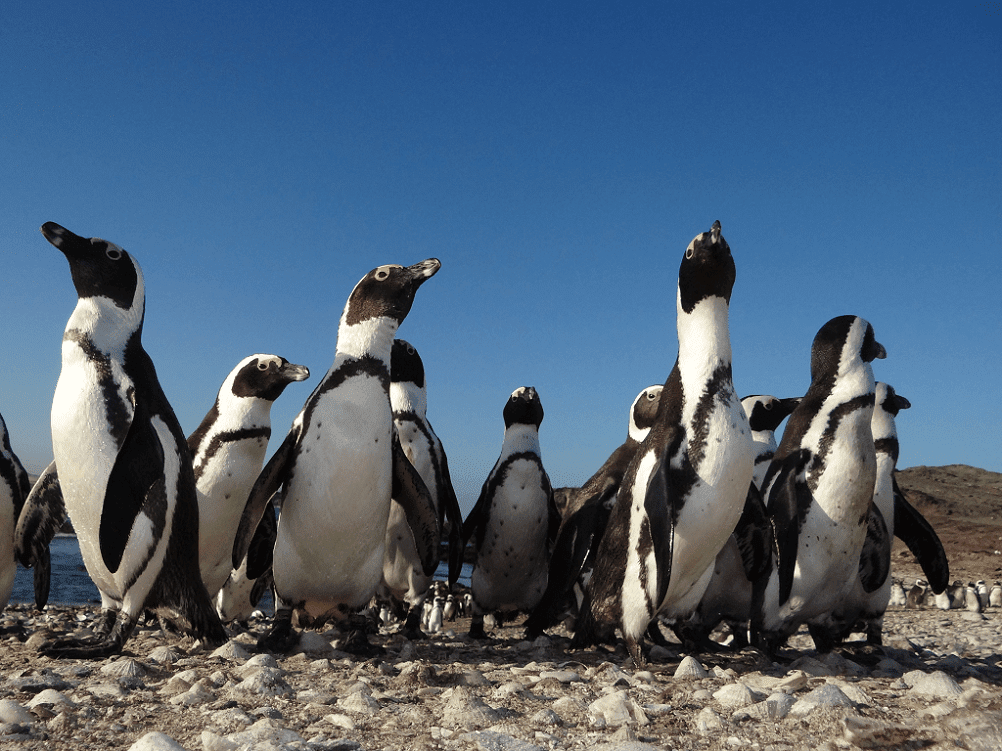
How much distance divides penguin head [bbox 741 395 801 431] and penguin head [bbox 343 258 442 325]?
3597 mm

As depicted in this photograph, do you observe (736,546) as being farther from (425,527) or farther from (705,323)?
(425,527)

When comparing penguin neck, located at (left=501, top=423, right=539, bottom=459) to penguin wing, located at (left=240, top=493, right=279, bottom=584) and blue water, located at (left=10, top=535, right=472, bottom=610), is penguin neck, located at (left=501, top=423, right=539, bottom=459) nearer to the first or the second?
penguin wing, located at (left=240, top=493, right=279, bottom=584)

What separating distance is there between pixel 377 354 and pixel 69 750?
2737mm

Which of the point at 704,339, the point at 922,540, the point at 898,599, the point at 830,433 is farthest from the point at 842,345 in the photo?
the point at 898,599

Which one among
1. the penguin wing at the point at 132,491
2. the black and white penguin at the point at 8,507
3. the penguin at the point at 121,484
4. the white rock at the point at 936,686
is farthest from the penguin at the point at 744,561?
the black and white penguin at the point at 8,507

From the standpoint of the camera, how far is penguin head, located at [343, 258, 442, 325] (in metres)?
4.71

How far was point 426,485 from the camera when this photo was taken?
5594 millimetres

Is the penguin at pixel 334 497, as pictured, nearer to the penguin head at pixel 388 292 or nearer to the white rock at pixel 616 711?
the penguin head at pixel 388 292

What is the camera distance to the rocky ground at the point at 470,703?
2.33 meters

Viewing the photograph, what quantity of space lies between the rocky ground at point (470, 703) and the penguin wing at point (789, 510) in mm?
718

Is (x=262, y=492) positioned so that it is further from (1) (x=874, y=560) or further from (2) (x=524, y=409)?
(1) (x=874, y=560)

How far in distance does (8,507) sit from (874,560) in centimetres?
630

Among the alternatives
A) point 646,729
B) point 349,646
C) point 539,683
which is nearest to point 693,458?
point 539,683

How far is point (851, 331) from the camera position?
538 cm
